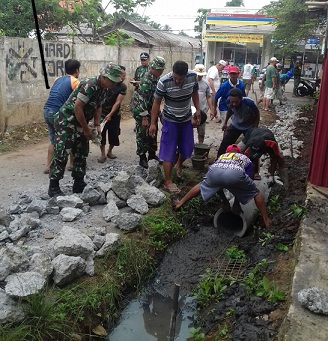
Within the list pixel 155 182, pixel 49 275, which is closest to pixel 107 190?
pixel 155 182

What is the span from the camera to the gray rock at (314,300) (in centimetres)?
282

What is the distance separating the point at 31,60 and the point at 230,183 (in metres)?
6.17

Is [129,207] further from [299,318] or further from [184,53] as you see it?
[184,53]

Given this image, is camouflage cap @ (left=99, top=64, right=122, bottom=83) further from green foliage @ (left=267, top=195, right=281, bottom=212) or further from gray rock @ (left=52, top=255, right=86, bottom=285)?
green foliage @ (left=267, top=195, right=281, bottom=212)

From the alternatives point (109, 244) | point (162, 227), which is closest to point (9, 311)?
point (109, 244)

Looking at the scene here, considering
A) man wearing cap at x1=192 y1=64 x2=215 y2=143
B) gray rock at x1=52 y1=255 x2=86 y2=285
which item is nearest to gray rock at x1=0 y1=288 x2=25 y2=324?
gray rock at x1=52 y1=255 x2=86 y2=285

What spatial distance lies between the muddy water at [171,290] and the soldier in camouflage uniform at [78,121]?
156cm

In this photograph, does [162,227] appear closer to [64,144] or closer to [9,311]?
[64,144]

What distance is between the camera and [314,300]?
285cm

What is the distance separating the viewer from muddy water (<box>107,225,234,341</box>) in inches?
140

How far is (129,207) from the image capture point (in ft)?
16.1

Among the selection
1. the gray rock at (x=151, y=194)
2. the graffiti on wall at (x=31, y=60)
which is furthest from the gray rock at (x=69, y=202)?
the graffiti on wall at (x=31, y=60)

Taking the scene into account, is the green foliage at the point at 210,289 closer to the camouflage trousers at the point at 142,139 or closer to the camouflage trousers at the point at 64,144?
the camouflage trousers at the point at 64,144

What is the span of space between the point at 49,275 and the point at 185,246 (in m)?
1.88
